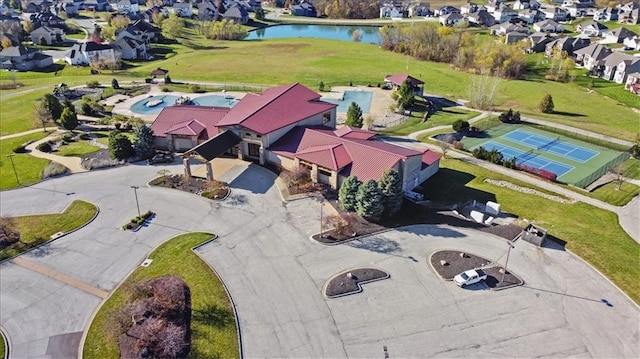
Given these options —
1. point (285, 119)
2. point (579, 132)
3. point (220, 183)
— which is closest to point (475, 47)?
point (579, 132)

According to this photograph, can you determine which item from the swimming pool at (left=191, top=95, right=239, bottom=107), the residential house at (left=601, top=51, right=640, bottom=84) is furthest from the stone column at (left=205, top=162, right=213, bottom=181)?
the residential house at (left=601, top=51, right=640, bottom=84)

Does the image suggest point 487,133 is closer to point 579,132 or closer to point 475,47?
point 579,132

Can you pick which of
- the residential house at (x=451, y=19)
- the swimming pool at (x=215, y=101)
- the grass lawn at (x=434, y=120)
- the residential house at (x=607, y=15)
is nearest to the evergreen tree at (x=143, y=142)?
the swimming pool at (x=215, y=101)

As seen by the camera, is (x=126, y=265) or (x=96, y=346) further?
(x=126, y=265)

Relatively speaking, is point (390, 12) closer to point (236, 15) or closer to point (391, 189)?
point (236, 15)

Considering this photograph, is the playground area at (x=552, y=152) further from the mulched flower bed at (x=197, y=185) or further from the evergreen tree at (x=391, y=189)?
the mulched flower bed at (x=197, y=185)

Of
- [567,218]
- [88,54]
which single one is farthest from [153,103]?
[567,218]
